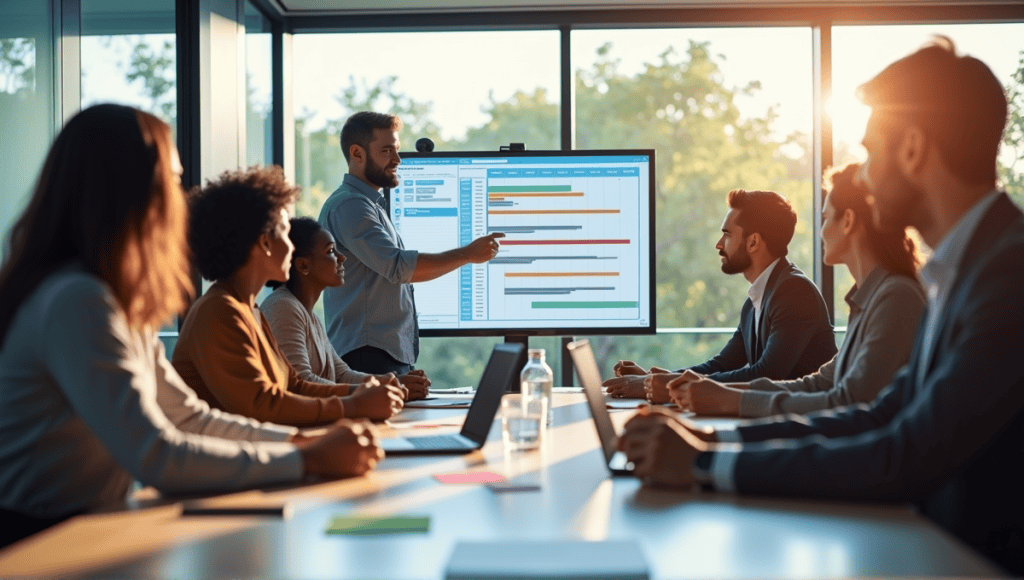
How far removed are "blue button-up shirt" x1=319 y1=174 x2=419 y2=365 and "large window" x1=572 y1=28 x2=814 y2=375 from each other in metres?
1.42

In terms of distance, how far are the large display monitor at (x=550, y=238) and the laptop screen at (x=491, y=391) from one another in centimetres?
136

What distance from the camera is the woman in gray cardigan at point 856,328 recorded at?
210 centimetres

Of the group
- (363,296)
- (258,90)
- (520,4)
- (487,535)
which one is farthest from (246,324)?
(520,4)

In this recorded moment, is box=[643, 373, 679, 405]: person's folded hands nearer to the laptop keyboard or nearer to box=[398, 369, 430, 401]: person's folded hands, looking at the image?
box=[398, 369, 430, 401]: person's folded hands

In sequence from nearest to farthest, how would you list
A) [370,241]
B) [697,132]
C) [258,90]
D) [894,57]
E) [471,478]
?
[471,478]
[370,241]
[258,90]
[894,57]
[697,132]

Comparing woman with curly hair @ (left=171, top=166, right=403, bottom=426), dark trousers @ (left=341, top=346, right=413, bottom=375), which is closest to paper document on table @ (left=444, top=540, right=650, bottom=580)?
woman with curly hair @ (left=171, top=166, right=403, bottom=426)

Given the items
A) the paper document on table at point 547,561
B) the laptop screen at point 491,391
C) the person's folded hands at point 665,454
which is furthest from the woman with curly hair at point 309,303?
the paper document on table at point 547,561

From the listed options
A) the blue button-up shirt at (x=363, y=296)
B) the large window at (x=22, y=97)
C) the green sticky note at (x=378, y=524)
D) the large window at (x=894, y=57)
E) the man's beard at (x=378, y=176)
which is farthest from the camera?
the large window at (x=894, y=57)

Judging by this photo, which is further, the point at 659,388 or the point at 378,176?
the point at 378,176

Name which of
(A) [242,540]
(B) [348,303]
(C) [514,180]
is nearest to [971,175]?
(A) [242,540]

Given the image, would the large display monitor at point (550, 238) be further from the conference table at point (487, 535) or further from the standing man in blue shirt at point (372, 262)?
the conference table at point (487, 535)

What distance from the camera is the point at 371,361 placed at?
11.5ft

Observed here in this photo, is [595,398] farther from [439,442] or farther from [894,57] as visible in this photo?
[894,57]

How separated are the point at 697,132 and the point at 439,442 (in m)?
3.79
